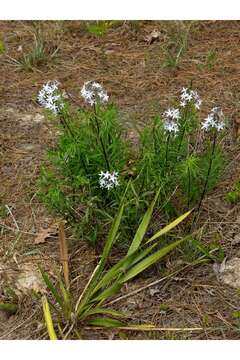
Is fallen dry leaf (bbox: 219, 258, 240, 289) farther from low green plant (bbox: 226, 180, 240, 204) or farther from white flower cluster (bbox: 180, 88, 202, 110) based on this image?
white flower cluster (bbox: 180, 88, 202, 110)

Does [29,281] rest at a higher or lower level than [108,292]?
higher

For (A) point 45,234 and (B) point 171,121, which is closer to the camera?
(B) point 171,121

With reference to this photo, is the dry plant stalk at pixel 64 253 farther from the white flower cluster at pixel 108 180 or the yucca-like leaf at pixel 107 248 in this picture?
the white flower cluster at pixel 108 180

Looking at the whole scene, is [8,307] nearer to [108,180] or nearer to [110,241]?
[110,241]

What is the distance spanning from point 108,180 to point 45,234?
2.45 feet

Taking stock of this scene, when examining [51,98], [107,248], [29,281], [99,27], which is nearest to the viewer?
[51,98]

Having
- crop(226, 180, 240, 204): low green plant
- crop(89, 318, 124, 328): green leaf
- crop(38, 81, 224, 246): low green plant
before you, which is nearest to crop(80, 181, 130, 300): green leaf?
crop(38, 81, 224, 246): low green plant

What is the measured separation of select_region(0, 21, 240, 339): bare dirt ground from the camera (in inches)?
144

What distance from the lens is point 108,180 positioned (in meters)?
3.73

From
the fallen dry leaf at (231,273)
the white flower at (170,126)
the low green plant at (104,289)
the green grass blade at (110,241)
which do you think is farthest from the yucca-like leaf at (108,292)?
the white flower at (170,126)

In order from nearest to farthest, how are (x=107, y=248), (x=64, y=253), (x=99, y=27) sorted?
(x=107, y=248) < (x=64, y=253) < (x=99, y=27)

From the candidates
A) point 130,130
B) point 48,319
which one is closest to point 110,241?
point 48,319

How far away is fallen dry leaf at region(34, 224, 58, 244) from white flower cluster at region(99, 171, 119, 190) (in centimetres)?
64

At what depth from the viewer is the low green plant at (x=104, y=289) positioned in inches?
138
